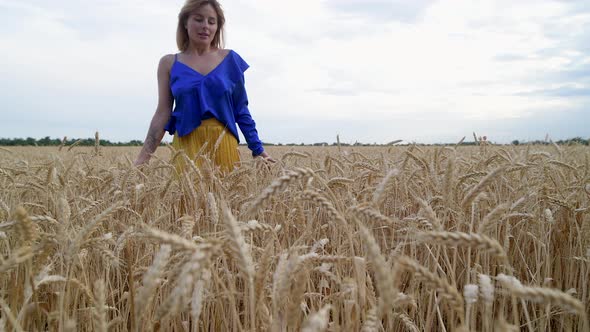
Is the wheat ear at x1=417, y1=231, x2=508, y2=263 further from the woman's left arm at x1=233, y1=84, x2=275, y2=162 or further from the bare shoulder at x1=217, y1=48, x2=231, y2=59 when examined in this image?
the bare shoulder at x1=217, y1=48, x2=231, y2=59

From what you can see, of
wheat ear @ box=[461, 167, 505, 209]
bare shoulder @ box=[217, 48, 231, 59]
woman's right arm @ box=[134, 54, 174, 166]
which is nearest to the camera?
wheat ear @ box=[461, 167, 505, 209]

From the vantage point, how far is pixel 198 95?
461 centimetres

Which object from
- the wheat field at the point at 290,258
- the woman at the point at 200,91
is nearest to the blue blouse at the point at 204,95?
the woman at the point at 200,91

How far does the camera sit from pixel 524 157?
10.3 feet

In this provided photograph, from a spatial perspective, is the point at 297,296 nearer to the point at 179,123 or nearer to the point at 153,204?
the point at 153,204

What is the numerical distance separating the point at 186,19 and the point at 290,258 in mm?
4344

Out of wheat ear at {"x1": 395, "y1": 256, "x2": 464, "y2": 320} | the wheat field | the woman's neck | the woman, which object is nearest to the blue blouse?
the woman

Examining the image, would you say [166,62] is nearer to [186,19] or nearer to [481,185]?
[186,19]

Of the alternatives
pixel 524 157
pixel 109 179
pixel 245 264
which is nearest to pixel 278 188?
pixel 245 264

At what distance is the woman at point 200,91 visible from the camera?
4.56 m

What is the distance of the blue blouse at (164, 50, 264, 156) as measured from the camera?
14.9 ft

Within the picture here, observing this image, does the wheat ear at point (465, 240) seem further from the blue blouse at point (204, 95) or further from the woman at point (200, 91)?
the blue blouse at point (204, 95)

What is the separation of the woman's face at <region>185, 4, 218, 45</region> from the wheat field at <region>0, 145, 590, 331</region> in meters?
1.71

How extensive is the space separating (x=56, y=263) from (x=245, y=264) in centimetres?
171
